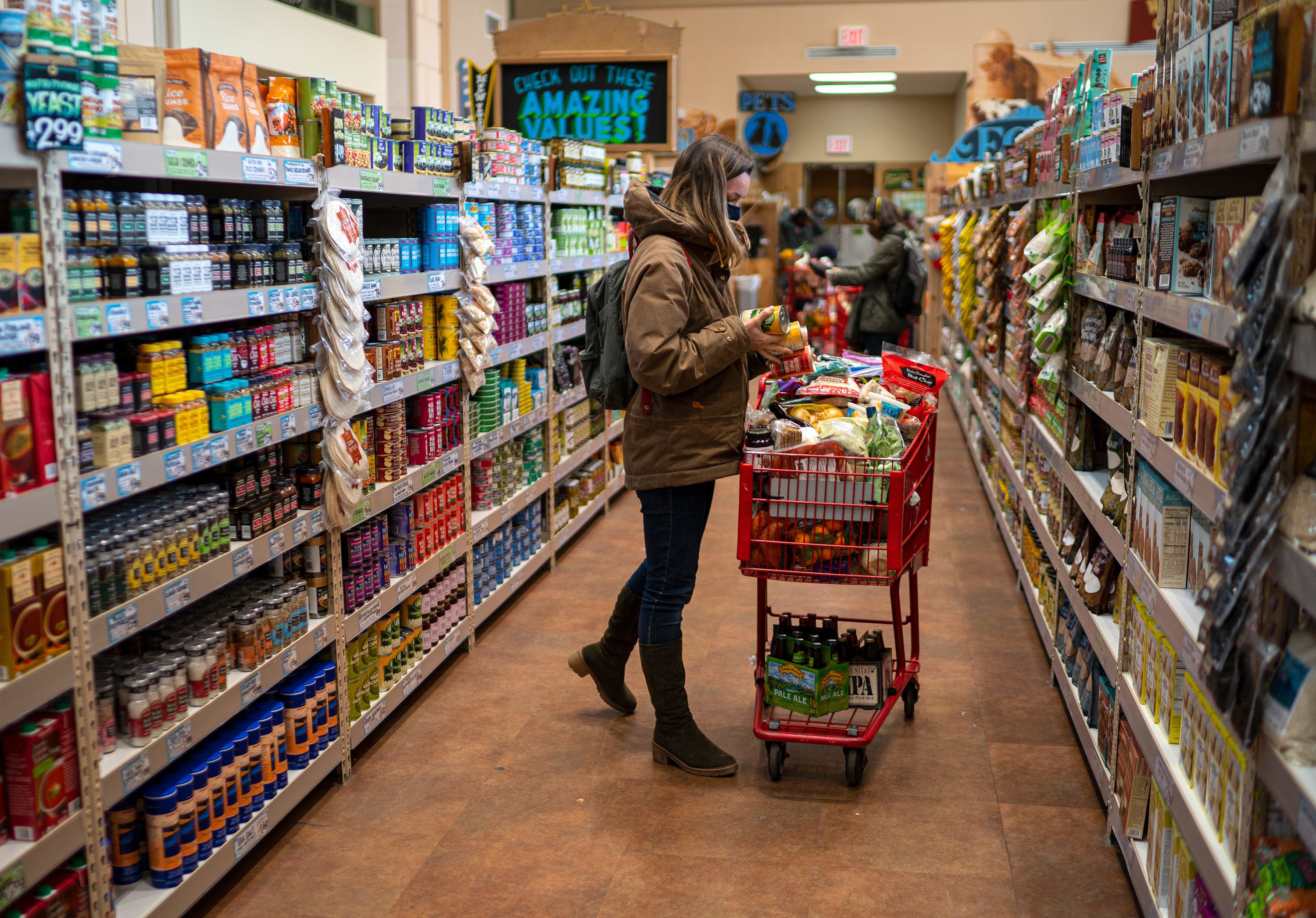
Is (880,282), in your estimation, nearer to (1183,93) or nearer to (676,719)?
(676,719)

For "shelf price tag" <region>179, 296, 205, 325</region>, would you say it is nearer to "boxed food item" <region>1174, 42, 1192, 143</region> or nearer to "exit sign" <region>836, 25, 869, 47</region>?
"boxed food item" <region>1174, 42, 1192, 143</region>

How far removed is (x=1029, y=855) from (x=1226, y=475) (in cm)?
152

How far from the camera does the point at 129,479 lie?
2494 mm

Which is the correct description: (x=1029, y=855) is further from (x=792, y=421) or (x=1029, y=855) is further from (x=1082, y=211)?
(x=1082, y=211)

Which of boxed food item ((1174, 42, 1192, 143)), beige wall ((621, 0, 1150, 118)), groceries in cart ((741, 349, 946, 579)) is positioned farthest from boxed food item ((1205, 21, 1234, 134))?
beige wall ((621, 0, 1150, 118))

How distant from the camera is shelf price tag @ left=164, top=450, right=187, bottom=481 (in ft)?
8.61

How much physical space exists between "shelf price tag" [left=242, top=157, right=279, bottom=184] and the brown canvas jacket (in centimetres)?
95

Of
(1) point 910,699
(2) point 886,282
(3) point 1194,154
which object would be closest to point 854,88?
(2) point 886,282

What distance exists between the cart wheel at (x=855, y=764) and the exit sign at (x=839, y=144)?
57.7 feet

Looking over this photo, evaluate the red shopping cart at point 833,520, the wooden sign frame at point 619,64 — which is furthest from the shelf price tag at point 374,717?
the wooden sign frame at point 619,64

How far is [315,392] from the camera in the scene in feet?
11.0

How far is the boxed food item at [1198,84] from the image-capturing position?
2.41m

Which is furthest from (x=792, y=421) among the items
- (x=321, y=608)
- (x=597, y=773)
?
(x=321, y=608)

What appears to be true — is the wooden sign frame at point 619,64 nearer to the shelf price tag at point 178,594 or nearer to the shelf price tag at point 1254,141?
the shelf price tag at point 178,594
